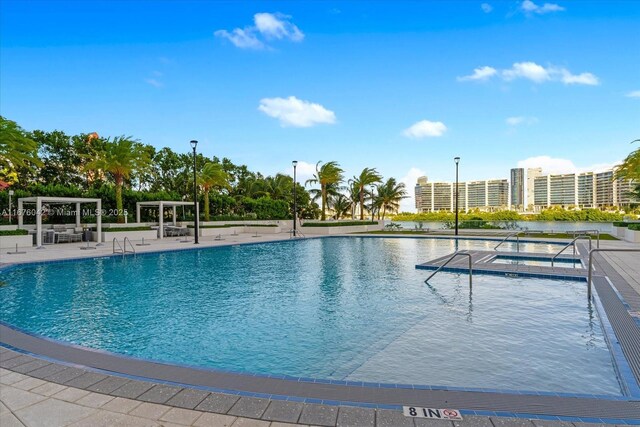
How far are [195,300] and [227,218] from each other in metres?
28.3

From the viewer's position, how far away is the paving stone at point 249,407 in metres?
3.11

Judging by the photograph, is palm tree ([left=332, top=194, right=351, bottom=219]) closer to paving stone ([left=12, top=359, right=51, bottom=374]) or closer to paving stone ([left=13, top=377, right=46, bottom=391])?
paving stone ([left=12, top=359, right=51, bottom=374])

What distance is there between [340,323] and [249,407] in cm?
372

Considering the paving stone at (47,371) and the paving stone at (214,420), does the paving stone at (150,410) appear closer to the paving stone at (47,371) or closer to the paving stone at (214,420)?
the paving stone at (214,420)

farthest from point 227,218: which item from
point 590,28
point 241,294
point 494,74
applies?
point 590,28

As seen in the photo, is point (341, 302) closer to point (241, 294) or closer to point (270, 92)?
point (241, 294)

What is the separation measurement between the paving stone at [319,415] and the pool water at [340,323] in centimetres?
135

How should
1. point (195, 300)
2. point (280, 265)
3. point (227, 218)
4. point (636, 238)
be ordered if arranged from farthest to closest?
point (227, 218) < point (636, 238) < point (280, 265) < point (195, 300)

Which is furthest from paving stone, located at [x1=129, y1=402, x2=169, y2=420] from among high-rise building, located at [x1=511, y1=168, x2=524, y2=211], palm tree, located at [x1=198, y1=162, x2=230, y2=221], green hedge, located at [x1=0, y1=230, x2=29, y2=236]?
high-rise building, located at [x1=511, y1=168, x2=524, y2=211]

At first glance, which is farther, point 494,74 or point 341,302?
point 494,74

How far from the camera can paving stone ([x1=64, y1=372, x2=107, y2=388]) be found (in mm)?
3696

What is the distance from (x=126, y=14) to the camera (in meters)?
19.3

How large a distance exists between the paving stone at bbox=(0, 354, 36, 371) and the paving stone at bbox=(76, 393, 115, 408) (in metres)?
1.41

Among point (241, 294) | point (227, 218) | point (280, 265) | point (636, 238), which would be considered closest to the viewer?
point (241, 294)
